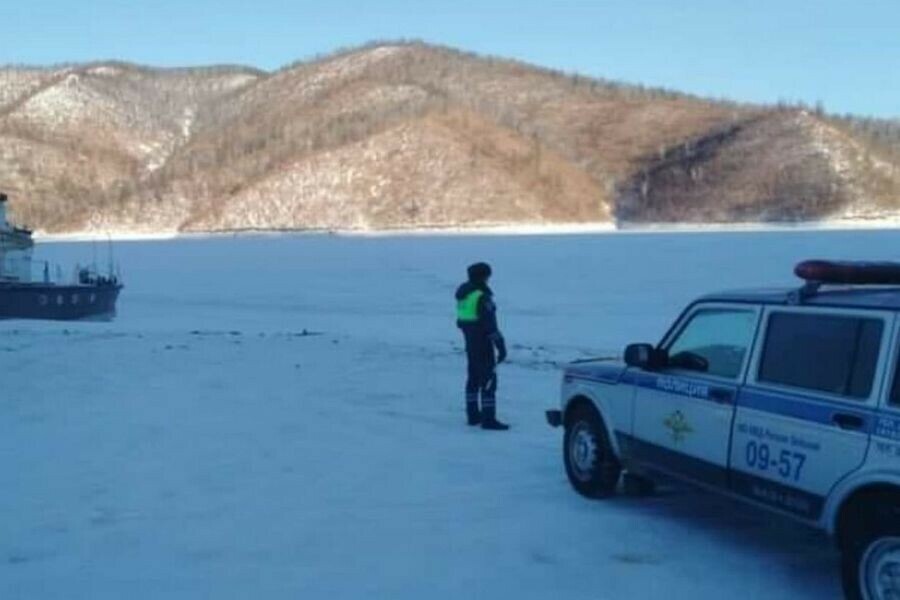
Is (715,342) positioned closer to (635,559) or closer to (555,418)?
(635,559)

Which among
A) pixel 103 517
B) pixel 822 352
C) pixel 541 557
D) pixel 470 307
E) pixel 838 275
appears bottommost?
pixel 103 517

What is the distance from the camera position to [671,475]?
670cm

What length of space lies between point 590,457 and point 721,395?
5.14ft

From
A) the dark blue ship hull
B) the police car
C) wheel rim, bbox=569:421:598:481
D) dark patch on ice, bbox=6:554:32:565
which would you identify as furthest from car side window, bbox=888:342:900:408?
the dark blue ship hull

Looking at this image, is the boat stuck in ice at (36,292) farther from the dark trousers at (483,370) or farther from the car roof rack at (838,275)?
the car roof rack at (838,275)

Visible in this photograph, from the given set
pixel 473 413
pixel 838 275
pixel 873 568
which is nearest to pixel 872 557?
pixel 873 568

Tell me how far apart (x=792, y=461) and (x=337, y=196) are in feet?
408

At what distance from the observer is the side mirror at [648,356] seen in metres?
6.96

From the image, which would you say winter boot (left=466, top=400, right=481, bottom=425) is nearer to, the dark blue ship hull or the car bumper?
the car bumper

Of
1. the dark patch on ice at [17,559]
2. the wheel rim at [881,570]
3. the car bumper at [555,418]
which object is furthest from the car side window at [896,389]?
the dark patch on ice at [17,559]

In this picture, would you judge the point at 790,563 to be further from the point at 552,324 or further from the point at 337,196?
the point at 337,196

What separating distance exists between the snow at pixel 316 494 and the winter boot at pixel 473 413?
0.21 metres

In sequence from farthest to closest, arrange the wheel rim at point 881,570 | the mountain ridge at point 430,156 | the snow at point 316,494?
the mountain ridge at point 430,156 < the snow at point 316,494 < the wheel rim at point 881,570

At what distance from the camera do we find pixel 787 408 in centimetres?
571
